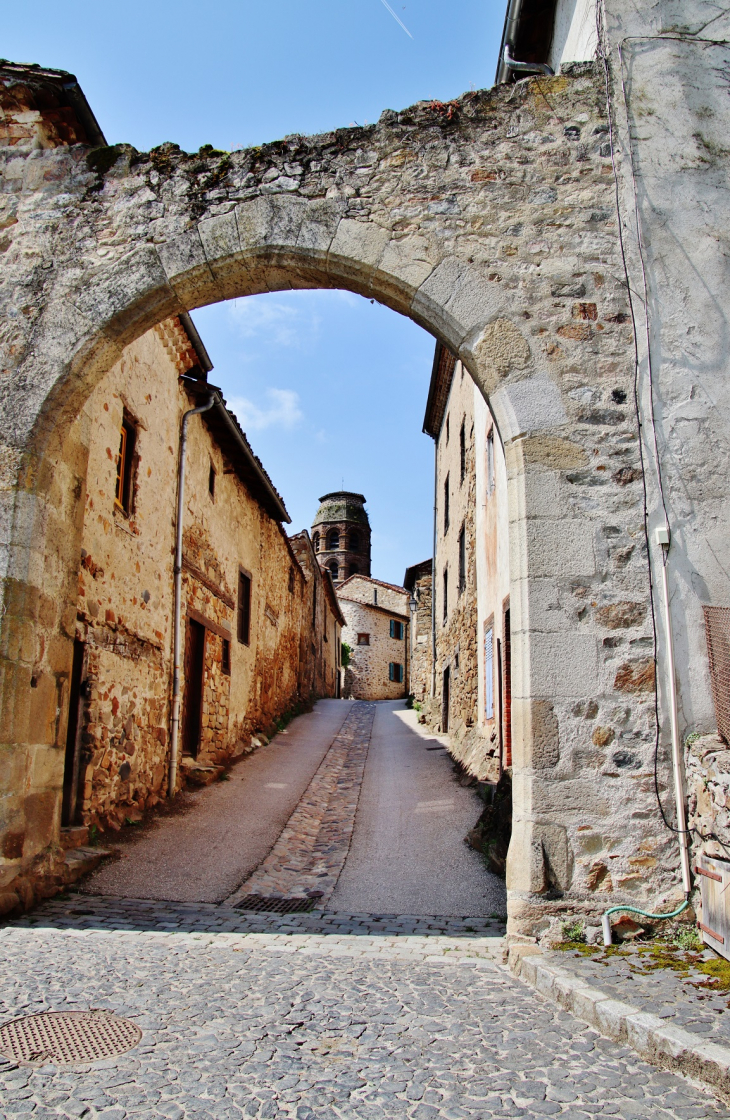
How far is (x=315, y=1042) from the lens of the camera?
2635 mm

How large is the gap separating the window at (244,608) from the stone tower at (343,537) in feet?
96.0

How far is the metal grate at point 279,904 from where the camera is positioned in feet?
15.5

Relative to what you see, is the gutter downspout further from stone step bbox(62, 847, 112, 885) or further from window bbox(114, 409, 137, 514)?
window bbox(114, 409, 137, 514)

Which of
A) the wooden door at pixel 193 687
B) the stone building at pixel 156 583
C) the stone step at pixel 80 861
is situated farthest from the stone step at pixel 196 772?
the stone step at pixel 80 861

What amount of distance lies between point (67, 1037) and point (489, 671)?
6.67 meters

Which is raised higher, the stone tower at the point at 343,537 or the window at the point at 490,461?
the stone tower at the point at 343,537

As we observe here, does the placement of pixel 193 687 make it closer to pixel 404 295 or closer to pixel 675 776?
pixel 404 295

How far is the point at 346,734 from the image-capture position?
14578 millimetres

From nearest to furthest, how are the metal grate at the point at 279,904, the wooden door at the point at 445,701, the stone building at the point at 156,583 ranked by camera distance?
1. the metal grate at the point at 279,904
2. the stone building at the point at 156,583
3. the wooden door at the point at 445,701

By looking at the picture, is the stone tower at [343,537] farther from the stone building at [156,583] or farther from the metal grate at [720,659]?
the metal grate at [720,659]

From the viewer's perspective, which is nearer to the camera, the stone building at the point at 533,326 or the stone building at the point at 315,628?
the stone building at the point at 533,326

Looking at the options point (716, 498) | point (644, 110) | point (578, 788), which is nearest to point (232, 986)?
point (578, 788)

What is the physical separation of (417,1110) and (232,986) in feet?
4.16

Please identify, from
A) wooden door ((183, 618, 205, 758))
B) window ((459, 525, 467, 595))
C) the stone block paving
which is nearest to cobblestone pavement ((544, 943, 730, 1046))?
the stone block paving
